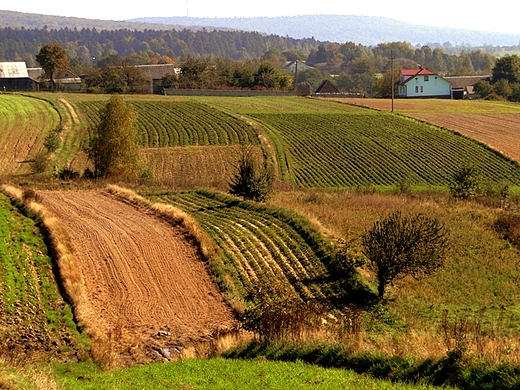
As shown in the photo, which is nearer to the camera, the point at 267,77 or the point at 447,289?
the point at 447,289

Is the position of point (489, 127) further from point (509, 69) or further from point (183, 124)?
point (509, 69)

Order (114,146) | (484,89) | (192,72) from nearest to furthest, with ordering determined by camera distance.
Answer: (114,146), (192,72), (484,89)

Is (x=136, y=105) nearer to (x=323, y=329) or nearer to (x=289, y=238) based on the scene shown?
(x=289, y=238)

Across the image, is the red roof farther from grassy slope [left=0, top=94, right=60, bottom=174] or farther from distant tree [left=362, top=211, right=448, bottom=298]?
distant tree [left=362, top=211, right=448, bottom=298]

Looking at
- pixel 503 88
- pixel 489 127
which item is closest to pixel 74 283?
pixel 489 127

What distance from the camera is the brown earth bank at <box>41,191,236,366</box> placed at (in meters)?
17.1

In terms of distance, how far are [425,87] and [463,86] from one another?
16.4m

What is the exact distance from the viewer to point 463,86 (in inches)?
5197

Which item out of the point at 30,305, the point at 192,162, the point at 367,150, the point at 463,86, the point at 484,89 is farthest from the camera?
the point at 463,86

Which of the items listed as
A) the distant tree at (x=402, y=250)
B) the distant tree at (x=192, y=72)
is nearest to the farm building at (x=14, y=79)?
the distant tree at (x=192, y=72)

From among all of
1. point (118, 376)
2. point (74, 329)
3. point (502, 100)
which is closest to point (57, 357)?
point (74, 329)

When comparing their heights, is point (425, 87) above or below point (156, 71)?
below

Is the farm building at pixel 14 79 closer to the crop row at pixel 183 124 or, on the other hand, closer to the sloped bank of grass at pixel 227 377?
the crop row at pixel 183 124

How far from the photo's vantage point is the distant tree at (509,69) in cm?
12362
